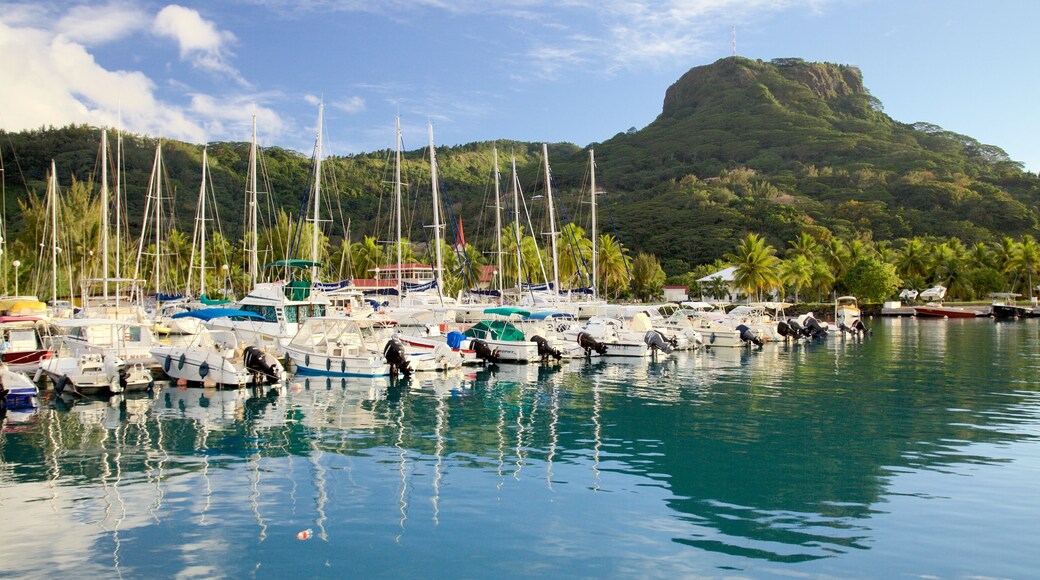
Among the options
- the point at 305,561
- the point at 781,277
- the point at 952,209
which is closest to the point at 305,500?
the point at 305,561

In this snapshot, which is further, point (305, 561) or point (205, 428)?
point (205, 428)

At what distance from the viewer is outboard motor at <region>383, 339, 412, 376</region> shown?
36781 millimetres

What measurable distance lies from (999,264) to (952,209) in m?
48.7

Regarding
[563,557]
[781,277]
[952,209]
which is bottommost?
[563,557]

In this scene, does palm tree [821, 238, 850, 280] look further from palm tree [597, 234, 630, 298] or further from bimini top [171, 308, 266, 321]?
bimini top [171, 308, 266, 321]

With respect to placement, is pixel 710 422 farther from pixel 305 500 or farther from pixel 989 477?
pixel 305 500

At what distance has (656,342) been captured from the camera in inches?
1860

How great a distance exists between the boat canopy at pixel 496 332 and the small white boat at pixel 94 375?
1824cm

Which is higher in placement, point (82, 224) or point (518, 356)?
point (82, 224)

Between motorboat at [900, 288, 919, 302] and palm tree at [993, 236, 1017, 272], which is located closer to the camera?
motorboat at [900, 288, 919, 302]

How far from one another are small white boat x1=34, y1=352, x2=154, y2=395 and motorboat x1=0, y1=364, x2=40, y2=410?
7.95ft

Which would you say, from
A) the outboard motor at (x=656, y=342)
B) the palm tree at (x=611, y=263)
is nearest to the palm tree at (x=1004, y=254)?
the palm tree at (x=611, y=263)

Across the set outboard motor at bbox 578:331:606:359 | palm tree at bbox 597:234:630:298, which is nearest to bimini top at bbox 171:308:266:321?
outboard motor at bbox 578:331:606:359

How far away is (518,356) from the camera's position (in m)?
43.3
